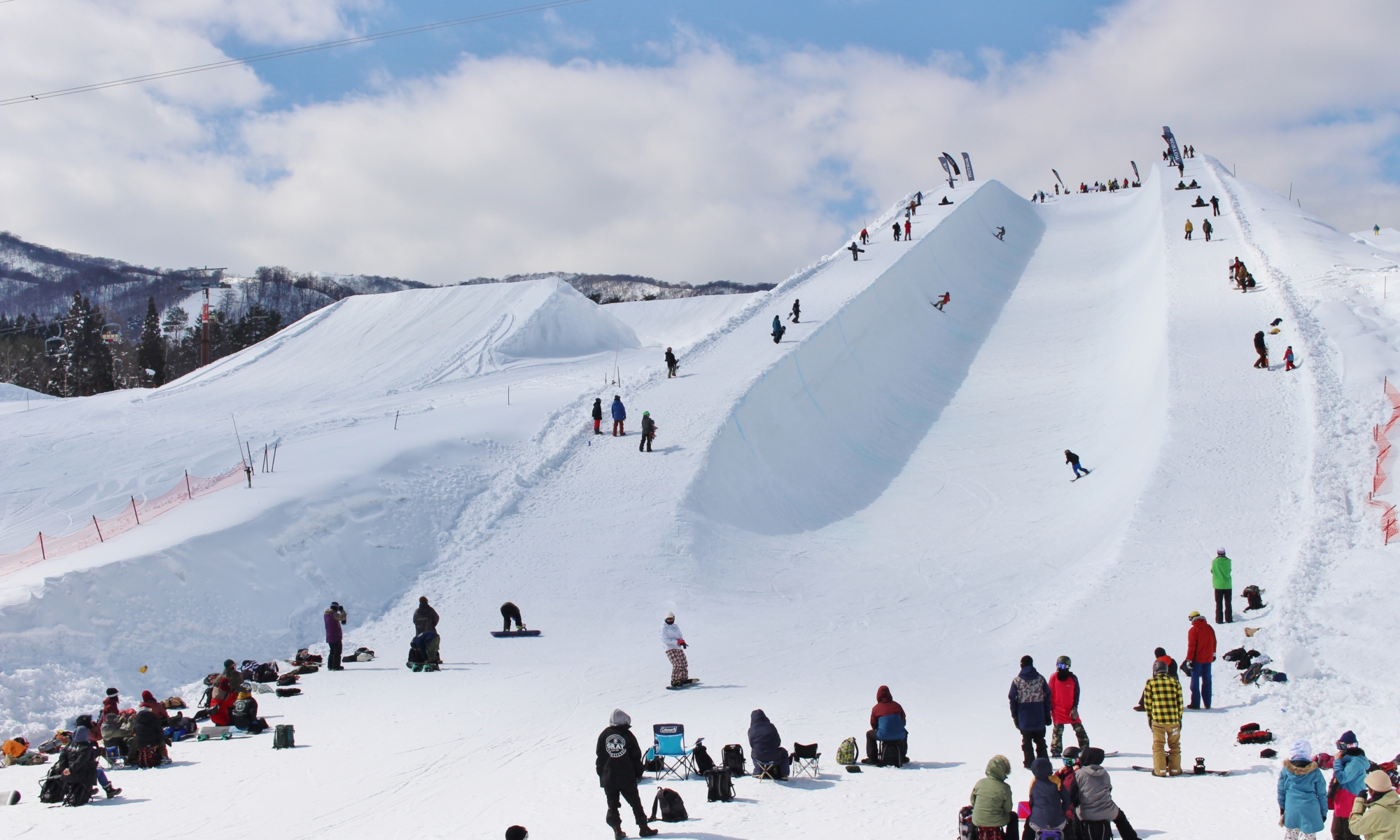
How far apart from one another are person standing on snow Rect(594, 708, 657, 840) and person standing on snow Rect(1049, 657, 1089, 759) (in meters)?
4.13

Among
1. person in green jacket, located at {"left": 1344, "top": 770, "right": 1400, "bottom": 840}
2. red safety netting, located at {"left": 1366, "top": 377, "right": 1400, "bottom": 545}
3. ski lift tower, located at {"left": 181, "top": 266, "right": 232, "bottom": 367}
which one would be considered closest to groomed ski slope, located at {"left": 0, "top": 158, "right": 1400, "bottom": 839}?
red safety netting, located at {"left": 1366, "top": 377, "right": 1400, "bottom": 545}

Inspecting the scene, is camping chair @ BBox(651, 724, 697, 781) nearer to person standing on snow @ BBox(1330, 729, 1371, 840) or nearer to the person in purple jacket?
person standing on snow @ BBox(1330, 729, 1371, 840)

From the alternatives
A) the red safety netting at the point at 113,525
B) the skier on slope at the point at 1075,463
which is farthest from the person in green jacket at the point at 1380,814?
the red safety netting at the point at 113,525

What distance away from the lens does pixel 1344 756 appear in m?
Result: 6.27

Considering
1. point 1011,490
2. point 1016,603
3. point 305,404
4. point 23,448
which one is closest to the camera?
point 1016,603

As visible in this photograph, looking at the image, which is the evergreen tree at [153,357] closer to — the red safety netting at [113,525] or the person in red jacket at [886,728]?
the red safety netting at [113,525]

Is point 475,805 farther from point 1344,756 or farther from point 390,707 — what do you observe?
point 1344,756

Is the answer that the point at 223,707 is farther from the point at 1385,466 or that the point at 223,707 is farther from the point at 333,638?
the point at 1385,466

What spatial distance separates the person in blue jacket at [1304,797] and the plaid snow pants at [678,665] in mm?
6947

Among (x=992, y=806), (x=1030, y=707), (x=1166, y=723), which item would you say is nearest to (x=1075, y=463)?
(x=1030, y=707)

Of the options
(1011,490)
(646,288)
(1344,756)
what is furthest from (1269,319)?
(646,288)

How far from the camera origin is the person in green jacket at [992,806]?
6.19 m

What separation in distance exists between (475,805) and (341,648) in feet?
23.2

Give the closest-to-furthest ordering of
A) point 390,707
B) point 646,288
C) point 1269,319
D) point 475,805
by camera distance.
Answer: point 475,805
point 390,707
point 1269,319
point 646,288
